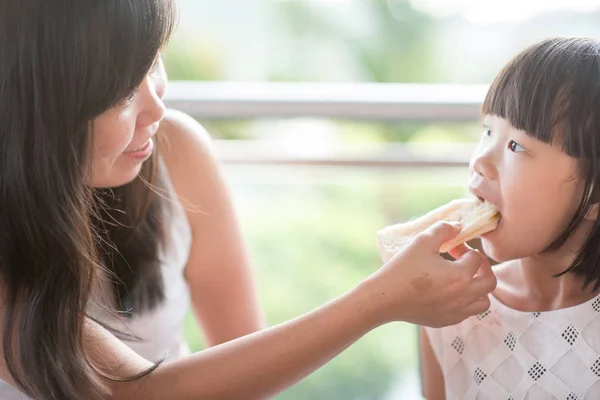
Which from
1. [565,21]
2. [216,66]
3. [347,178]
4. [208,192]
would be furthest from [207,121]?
[565,21]

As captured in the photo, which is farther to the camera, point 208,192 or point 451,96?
point 451,96

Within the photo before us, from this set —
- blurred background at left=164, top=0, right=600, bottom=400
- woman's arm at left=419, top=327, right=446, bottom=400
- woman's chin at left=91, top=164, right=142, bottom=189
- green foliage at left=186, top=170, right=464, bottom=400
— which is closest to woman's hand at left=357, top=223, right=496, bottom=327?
woman's arm at left=419, top=327, right=446, bottom=400

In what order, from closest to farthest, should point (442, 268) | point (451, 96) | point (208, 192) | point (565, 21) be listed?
point (442, 268) → point (208, 192) → point (451, 96) → point (565, 21)

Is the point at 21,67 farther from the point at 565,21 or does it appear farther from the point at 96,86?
the point at 565,21

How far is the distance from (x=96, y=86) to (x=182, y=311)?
24.0 inches

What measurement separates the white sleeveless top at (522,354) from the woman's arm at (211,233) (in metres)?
0.39

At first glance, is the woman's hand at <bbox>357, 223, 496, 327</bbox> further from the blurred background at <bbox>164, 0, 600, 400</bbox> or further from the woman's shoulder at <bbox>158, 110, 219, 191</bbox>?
the blurred background at <bbox>164, 0, 600, 400</bbox>

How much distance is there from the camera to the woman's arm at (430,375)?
1289 mm

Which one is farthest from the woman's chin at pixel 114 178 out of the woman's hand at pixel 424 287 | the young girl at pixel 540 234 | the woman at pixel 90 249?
the young girl at pixel 540 234

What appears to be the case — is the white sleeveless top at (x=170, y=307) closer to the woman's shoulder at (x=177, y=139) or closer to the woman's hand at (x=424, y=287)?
the woman's shoulder at (x=177, y=139)

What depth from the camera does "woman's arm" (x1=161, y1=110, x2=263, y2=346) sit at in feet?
4.69

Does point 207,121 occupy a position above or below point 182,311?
above

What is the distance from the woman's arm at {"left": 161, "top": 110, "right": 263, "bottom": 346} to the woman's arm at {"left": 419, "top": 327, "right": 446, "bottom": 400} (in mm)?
346

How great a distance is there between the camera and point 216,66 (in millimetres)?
2816
